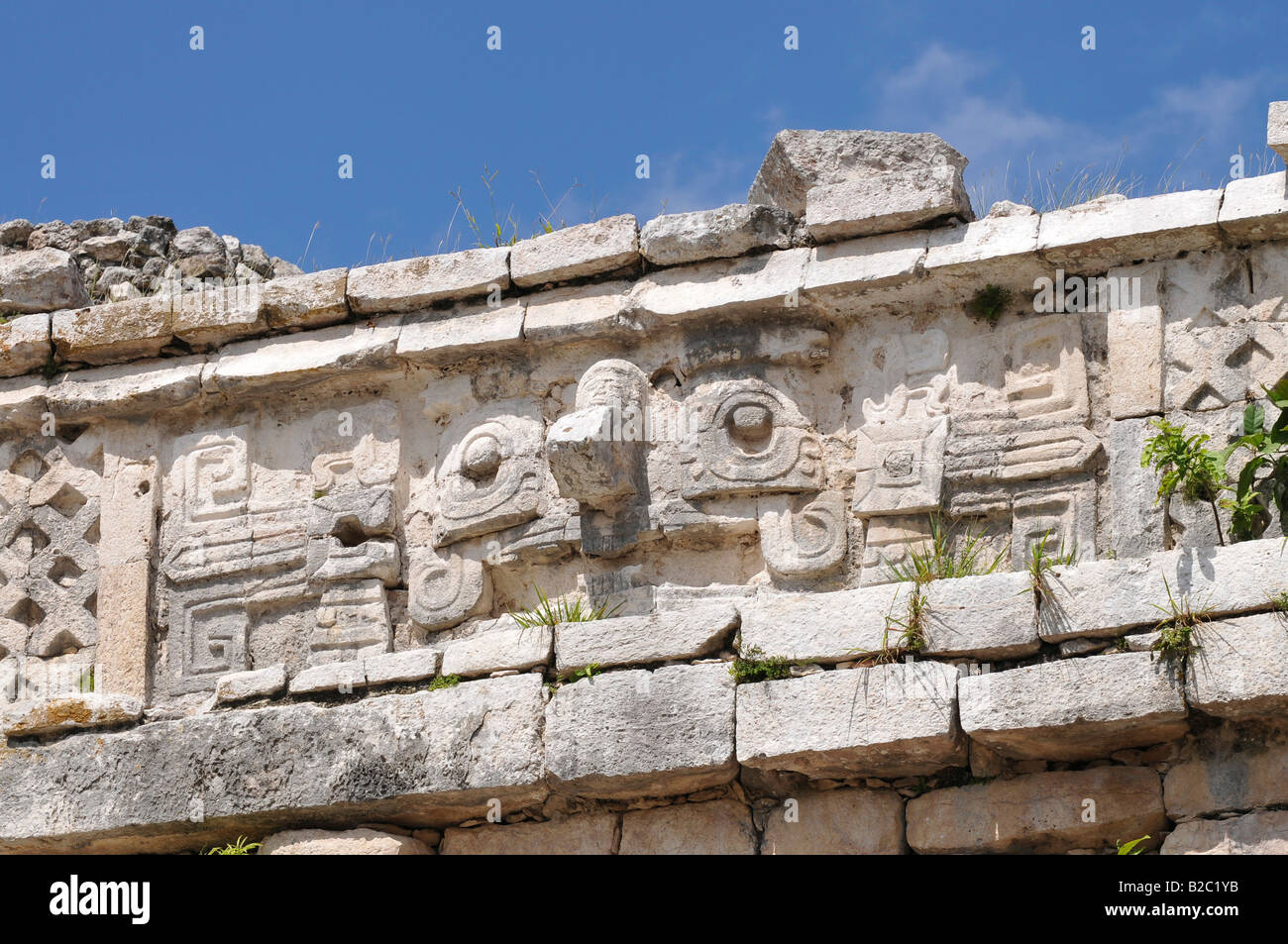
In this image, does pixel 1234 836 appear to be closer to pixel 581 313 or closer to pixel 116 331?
pixel 581 313

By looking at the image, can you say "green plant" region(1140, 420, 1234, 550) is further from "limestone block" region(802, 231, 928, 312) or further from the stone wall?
"limestone block" region(802, 231, 928, 312)

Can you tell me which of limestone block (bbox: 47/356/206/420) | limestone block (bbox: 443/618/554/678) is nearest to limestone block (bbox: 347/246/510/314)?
limestone block (bbox: 47/356/206/420)

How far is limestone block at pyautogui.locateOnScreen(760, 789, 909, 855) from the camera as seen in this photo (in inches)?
298

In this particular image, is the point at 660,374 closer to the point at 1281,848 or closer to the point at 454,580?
the point at 454,580

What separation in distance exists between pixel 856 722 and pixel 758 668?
45 cm

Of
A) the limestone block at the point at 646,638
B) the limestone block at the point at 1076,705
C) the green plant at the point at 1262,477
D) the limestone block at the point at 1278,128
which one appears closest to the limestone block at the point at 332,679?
the limestone block at the point at 646,638

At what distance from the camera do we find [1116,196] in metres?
8.12

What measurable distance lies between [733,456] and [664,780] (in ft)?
4.59

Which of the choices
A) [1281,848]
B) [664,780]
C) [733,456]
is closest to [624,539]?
[733,456]

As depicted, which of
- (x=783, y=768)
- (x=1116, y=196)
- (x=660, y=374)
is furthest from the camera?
(x=660, y=374)

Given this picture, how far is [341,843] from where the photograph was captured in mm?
8000

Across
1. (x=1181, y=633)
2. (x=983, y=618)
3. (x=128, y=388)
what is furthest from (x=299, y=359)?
(x=1181, y=633)

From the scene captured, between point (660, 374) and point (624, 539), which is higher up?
point (660, 374)

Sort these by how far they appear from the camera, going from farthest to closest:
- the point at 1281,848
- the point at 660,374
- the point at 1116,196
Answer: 1. the point at 660,374
2. the point at 1116,196
3. the point at 1281,848
